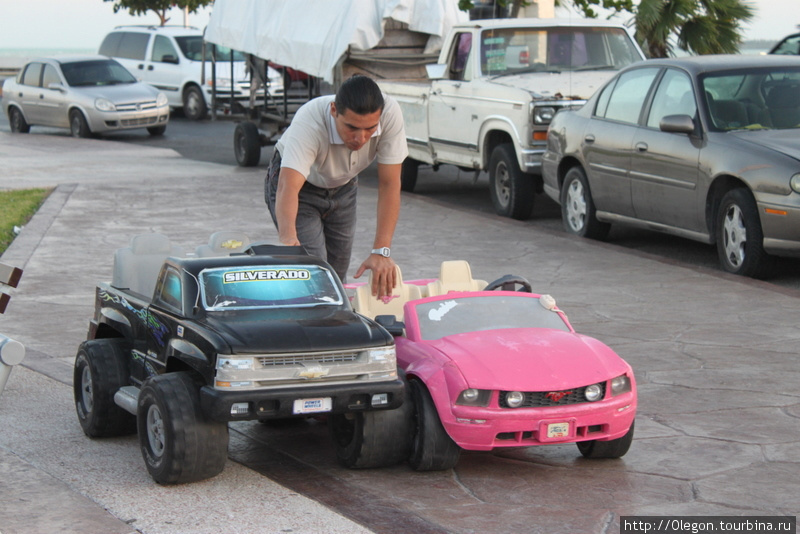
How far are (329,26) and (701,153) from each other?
7436mm

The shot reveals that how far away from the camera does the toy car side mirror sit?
→ 5.61m

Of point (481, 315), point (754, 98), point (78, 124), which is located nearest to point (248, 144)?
point (78, 124)

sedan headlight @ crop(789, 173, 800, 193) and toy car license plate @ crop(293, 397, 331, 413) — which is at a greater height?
sedan headlight @ crop(789, 173, 800, 193)

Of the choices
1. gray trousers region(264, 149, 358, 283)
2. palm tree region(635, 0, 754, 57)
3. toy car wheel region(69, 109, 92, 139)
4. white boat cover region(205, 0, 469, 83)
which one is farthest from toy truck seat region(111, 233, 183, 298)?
toy car wheel region(69, 109, 92, 139)

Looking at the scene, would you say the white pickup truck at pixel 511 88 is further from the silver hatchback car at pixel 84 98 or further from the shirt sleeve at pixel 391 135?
the silver hatchback car at pixel 84 98

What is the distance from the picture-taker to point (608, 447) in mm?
5520

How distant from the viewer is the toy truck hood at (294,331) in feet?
16.2

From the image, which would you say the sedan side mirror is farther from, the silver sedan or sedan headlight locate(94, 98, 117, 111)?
sedan headlight locate(94, 98, 117, 111)

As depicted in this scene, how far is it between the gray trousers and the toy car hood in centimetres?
116

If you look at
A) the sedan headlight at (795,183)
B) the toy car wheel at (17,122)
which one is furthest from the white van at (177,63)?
the sedan headlight at (795,183)

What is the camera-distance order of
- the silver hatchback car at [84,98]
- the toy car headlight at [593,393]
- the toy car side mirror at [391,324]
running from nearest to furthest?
the toy car headlight at [593,393] → the toy car side mirror at [391,324] → the silver hatchback car at [84,98]

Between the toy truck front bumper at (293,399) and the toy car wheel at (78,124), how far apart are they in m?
19.4

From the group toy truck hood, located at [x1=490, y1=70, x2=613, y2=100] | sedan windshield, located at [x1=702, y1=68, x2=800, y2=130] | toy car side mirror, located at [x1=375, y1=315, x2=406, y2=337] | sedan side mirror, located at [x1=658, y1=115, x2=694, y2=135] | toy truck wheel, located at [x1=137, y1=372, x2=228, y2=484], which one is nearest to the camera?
toy truck wheel, located at [x1=137, y1=372, x2=228, y2=484]

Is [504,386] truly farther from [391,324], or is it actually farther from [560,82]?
[560,82]
